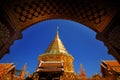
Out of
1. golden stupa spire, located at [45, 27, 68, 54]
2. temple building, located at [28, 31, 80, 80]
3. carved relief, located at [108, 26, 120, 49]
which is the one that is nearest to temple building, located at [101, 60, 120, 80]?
temple building, located at [28, 31, 80, 80]

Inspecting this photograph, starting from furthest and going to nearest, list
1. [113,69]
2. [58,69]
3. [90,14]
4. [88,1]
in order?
1. [113,69]
2. [58,69]
3. [90,14]
4. [88,1]

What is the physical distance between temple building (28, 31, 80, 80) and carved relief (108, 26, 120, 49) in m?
2.71

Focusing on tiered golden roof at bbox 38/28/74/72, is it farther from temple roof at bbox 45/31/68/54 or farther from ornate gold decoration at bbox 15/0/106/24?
ornate gold decoration at bbox 15/0/106/24

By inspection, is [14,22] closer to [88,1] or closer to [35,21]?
[35,21]

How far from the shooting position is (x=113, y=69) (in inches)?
432

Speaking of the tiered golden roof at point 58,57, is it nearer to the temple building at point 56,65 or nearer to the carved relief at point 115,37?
the temple building at point 56,65

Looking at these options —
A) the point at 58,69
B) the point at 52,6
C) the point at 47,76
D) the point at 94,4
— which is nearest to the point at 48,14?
the point at 52,6

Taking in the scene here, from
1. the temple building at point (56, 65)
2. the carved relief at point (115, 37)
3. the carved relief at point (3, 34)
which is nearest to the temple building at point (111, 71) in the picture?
the temple building at point (56, 65)

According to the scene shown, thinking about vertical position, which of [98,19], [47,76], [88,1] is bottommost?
[47,76]

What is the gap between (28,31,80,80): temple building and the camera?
6.28 m

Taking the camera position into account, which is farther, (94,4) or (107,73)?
(107,73)

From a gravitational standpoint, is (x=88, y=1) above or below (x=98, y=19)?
above

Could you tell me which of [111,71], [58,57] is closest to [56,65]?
[111,71]

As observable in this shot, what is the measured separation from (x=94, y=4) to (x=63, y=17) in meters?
0.85
